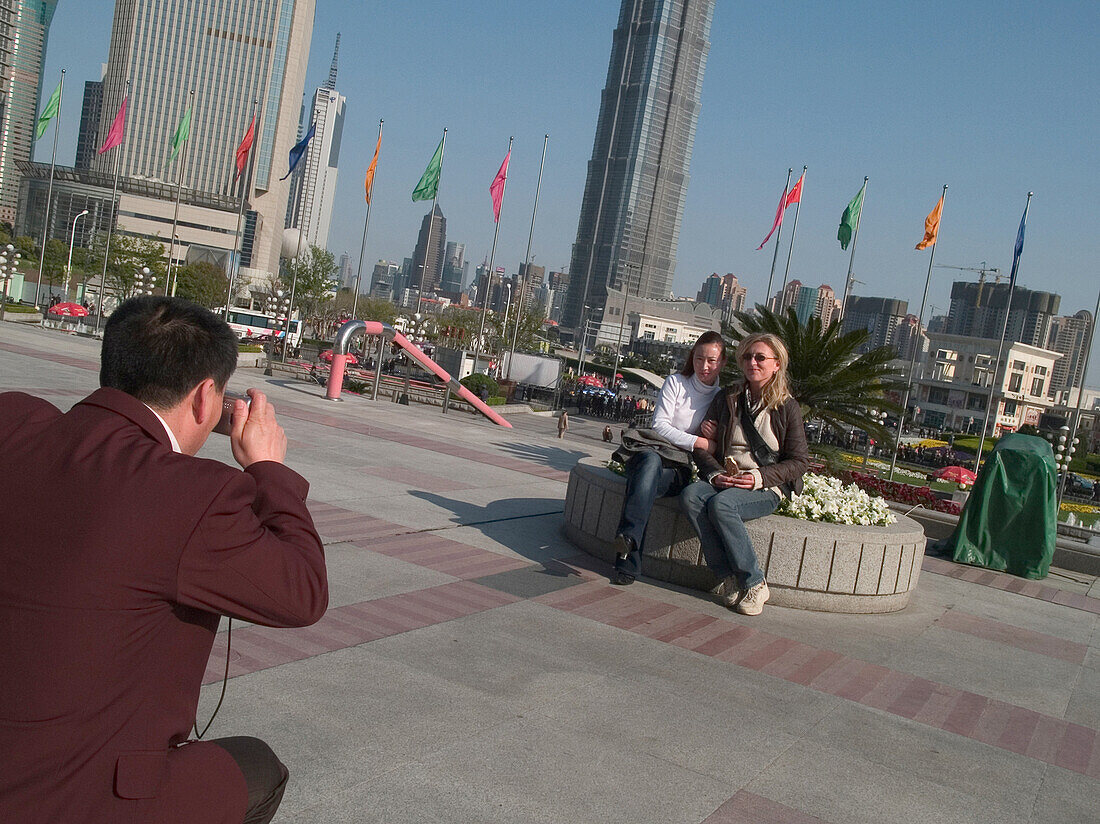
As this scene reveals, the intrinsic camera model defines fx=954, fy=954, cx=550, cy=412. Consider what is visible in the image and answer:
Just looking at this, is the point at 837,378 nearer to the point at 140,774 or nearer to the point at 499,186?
the point at 140,774

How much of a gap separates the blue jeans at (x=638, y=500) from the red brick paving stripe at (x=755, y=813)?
2.68 meters

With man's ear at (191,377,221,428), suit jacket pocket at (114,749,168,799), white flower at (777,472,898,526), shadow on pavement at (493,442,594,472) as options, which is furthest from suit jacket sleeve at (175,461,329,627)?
shadow on pavement at (493,442,594,472)

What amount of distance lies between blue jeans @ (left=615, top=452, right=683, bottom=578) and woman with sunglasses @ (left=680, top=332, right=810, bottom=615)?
0.24 m

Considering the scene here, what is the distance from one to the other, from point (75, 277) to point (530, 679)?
8411 cm

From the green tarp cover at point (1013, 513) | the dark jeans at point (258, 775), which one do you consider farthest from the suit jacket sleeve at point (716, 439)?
the dark jeans at point (258, 775)

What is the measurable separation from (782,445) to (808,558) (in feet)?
2.62

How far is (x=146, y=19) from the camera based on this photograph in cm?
13438

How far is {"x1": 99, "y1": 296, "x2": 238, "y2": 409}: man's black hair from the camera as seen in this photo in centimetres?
179

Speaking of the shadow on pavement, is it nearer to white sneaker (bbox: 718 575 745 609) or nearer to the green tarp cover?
the green tarp cover

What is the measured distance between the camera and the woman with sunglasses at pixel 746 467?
6062mm

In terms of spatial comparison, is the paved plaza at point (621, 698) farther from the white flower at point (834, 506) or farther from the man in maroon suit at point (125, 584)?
the white flower at point (834, 506)

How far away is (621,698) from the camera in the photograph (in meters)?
4.35

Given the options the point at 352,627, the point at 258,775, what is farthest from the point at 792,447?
the point at 258,775

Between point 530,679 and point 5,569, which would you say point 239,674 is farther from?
point 5,569
